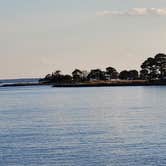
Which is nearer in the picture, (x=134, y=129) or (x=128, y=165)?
(x=128, y=165)

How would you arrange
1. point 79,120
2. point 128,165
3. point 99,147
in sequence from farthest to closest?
point 79,120 < point 99,147 < point 128,165

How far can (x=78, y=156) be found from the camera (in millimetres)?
47531

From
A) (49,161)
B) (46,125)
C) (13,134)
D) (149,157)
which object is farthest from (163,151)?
(46,125)

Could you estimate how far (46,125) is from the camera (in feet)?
240

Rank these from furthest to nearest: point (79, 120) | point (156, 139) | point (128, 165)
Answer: point (79, 120) → point (156, 139) → point (128, 165)

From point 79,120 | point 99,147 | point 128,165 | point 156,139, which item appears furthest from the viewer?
point 79,120

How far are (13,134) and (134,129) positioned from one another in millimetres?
12637

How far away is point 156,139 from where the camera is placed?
55781 mm

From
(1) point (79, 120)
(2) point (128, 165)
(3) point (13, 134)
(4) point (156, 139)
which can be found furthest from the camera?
(1) point (79, 120)

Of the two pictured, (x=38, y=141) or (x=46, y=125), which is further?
(x=46, y=125)

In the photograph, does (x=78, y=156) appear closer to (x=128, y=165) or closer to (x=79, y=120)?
(x=128, y=165)

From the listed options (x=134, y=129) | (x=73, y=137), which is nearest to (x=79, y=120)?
(x=134, y=129)

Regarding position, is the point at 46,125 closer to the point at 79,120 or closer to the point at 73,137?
the point at 79,120

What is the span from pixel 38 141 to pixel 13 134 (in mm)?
6953
